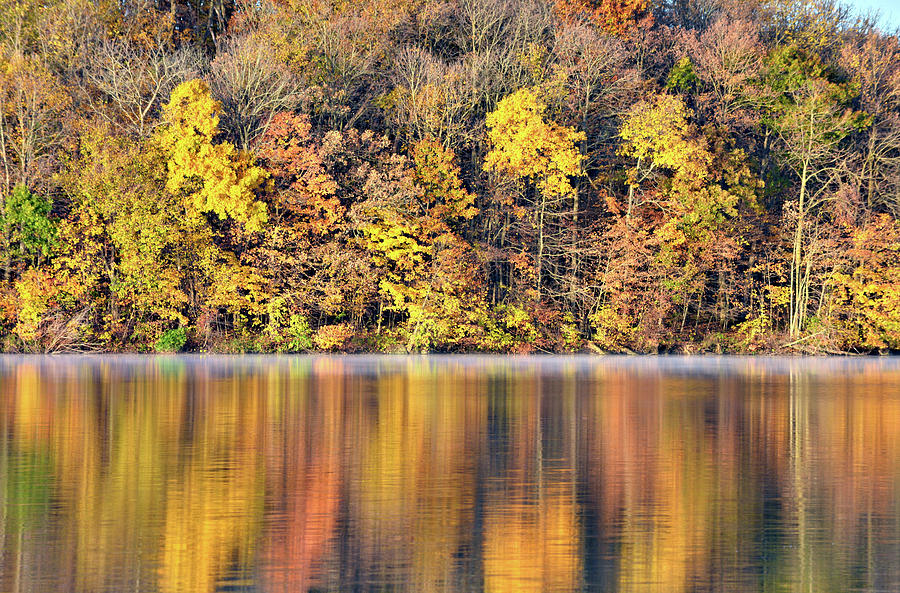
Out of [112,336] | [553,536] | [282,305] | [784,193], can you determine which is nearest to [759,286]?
[784,193]

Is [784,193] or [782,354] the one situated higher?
[784,193]

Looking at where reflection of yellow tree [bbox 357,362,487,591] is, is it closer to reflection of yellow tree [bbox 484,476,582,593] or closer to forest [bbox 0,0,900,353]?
reflection of yellow tree [bbox 484,476,582,593]

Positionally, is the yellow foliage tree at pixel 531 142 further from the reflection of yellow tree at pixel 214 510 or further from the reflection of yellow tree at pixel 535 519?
the reflection of yellow tree at pixel 214 510

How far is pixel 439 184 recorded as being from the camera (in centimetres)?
5759

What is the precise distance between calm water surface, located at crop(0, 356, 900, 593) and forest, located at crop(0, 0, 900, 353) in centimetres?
2273

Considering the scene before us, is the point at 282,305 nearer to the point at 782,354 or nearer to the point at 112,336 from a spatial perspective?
the point at 112,336

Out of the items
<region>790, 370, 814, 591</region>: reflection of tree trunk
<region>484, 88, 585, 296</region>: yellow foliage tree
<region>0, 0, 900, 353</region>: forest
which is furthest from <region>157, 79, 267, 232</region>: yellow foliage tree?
<region>790, 370, 814, 591</region>: reflection of tree trunk

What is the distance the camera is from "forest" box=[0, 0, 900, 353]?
177ft

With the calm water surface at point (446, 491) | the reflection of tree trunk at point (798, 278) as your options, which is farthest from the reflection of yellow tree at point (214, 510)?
the reflection of tree trunk at point (798, 278)

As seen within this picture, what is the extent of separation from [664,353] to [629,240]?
17.9ft

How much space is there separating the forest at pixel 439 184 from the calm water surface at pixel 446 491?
895 inches

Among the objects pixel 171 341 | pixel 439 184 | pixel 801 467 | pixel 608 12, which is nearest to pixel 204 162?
pixel 171 341

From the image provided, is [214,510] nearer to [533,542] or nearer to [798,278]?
[533,542]

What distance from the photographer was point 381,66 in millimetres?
61625
